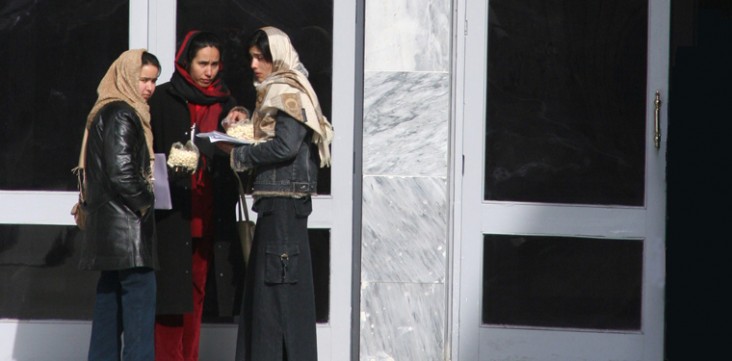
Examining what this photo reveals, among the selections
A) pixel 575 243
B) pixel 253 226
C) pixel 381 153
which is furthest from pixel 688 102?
pixel 253 226

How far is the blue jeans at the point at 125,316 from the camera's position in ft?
23.2

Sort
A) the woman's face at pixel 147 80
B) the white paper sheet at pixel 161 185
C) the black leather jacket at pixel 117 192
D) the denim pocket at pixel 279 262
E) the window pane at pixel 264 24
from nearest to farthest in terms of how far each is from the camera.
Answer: the black leather jacket at pixel 117 192 → the denim pocket at pixel 279 262 → the woman's face at pixel 147 80 → the white paper sheet at pixel 161 185 → the window pane at pixel 264 24

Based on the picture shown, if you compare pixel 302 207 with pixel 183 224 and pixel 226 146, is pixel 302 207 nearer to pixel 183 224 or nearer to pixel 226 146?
pixel 226 146

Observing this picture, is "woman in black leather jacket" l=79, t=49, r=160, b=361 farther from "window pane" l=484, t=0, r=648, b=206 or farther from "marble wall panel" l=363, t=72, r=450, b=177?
"window pane" l=484, t=0, r=648, b=206

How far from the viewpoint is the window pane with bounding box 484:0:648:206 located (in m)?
8.17

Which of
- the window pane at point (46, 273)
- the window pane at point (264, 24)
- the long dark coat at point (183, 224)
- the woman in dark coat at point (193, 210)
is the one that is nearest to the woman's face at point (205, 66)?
the woman in dark coat at point (193, 210)

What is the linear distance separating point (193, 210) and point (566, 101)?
222cm

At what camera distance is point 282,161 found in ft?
22.8

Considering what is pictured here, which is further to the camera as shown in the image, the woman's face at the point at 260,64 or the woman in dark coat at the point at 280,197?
the woman's face at the point at 260,64

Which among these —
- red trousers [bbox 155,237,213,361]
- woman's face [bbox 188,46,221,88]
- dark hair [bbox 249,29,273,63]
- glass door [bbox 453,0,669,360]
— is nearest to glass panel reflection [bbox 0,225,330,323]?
red trousers [bbox 155,237,213,361]

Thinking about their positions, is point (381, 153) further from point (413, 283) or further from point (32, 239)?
point (32, 239)

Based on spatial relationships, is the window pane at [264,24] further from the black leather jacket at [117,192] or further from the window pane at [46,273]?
the black leather jacket at [117,192]

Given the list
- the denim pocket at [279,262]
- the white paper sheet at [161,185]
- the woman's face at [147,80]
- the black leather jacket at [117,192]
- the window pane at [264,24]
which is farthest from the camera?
the window pane at [264,24]

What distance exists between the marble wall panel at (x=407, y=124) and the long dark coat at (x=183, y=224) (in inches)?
31.0
